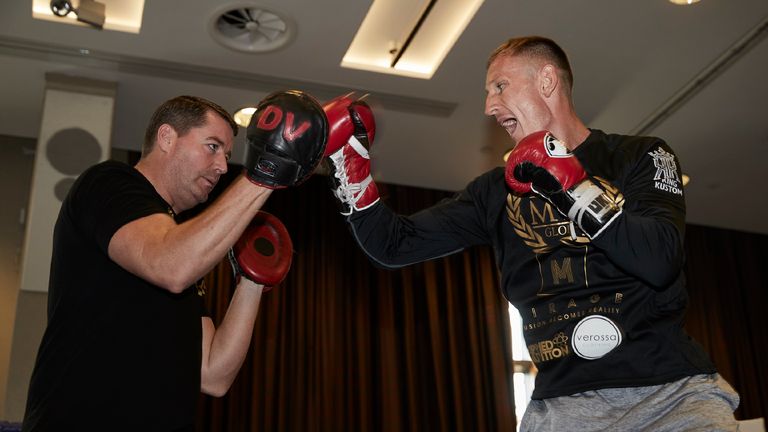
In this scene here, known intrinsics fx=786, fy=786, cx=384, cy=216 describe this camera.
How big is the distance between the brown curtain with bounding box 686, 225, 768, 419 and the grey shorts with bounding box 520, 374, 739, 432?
5690mm

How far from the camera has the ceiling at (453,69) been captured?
184 inches

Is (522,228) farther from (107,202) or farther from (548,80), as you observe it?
(107,202)

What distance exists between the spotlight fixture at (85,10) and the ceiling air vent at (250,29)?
2.05ft

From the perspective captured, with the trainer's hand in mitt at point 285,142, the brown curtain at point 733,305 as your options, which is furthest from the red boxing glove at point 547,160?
the brown curtain at point 733,305

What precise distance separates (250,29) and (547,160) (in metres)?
3.30

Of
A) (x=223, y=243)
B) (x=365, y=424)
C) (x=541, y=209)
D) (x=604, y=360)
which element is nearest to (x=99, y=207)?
(x=223, y=243)

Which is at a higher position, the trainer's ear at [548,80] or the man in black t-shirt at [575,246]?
the trainer's ear at [548,80]

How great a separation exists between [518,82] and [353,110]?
1.79ft

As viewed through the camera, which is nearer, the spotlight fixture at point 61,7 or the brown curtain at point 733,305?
the spotlight fixture at point 61,7

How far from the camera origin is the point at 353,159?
7.28 feet

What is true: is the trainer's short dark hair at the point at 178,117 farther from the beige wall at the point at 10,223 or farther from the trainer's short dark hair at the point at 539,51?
the beige wall at the point at 10,223

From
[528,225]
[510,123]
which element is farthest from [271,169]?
[510,123]

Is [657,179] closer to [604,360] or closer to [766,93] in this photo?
[604,360]

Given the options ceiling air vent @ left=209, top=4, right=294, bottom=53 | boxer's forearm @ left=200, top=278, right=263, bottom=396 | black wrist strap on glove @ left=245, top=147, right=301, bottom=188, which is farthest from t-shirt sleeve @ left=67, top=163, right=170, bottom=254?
ceiling air vent @ left=209, top=4, right=294, bottom=53
